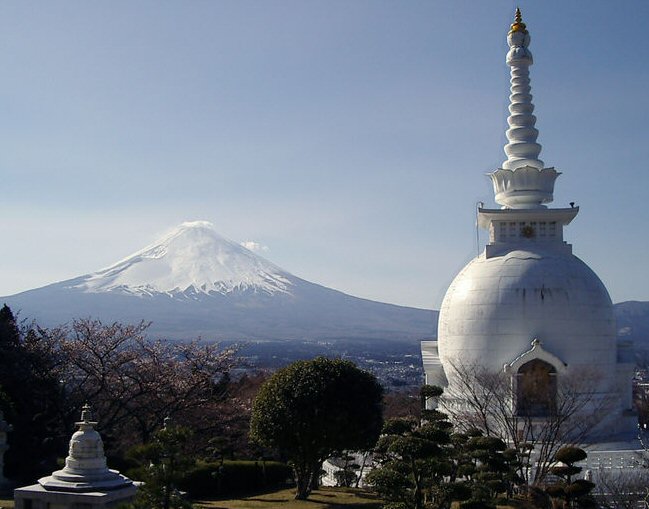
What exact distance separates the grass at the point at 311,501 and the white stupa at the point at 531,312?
744 centimetres

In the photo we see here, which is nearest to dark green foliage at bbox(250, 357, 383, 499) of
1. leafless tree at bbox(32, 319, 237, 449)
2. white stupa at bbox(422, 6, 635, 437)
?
leafless tree at bbox(32, 319, 237, 449)

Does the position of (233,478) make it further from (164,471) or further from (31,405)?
(164,471)

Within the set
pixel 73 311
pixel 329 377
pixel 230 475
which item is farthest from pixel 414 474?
pixel 73 311

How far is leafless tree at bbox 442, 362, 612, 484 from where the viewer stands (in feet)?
82.8

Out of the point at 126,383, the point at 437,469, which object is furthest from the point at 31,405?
the point at 437,469

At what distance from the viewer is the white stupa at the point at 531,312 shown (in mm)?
28375

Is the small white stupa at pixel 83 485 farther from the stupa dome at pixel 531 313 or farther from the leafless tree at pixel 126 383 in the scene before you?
the stupa dome at pixel 531 313

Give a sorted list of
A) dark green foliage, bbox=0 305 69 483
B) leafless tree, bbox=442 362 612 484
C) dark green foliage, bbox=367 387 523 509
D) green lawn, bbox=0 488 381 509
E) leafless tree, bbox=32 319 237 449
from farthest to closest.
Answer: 1. leafless tree, bbox=32 319 237 449
2. leafless tree, bbox=442 362 612 484
3. dark green foliage, bbox=0 305 69 483
4. green lawn, bbox=0 488 381 509
5. dark green foliage, bbox=367 387 523 509

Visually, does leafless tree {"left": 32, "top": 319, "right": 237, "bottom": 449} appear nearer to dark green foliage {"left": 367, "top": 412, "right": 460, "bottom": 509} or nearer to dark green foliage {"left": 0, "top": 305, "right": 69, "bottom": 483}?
dark green foliage {"left": 0, "top": 305, "right": 69, "bottom": 483}

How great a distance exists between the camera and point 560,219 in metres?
31.0

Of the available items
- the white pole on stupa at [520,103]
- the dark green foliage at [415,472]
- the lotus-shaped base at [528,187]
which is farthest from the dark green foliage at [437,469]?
the white pole on stupa at [520,103]

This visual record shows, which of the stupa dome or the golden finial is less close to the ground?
the golden finial

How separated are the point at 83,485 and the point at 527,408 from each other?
646 inches

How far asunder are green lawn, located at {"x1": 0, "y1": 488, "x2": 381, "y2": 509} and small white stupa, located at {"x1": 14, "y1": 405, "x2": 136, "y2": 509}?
533 centimetres
